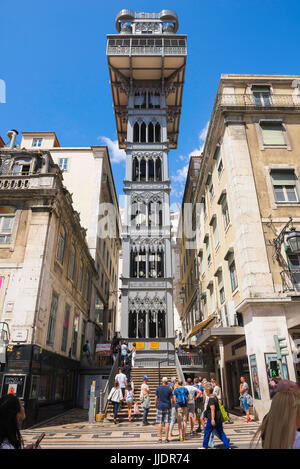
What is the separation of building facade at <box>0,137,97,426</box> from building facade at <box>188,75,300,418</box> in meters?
8.47

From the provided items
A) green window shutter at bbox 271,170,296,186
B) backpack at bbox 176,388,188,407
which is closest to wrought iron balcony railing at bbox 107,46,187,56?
green window shutter at bbox 271,170,296,186

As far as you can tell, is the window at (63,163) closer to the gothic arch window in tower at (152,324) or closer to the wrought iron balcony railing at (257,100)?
the gothic arch window in tower at (152,324)

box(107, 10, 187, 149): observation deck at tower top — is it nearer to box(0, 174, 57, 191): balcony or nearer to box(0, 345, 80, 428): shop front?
box(0, 174, 57, 191): balcony

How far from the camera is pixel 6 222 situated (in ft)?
51.0

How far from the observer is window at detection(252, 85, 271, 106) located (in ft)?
66.3

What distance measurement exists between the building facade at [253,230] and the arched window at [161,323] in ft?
11.2

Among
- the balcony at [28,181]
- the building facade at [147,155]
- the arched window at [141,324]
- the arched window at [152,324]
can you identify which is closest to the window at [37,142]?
the building facade at [147,155]

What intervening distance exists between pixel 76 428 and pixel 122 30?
4221 centimetres

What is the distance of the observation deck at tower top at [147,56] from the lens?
3534 centimetres

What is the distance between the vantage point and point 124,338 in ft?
80.1

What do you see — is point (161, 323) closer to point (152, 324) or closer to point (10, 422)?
point (152, 324)

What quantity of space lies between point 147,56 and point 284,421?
39421 millimetres

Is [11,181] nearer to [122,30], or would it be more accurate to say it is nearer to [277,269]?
[277,269]

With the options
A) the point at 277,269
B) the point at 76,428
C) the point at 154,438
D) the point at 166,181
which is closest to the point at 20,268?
the point at 76,428
